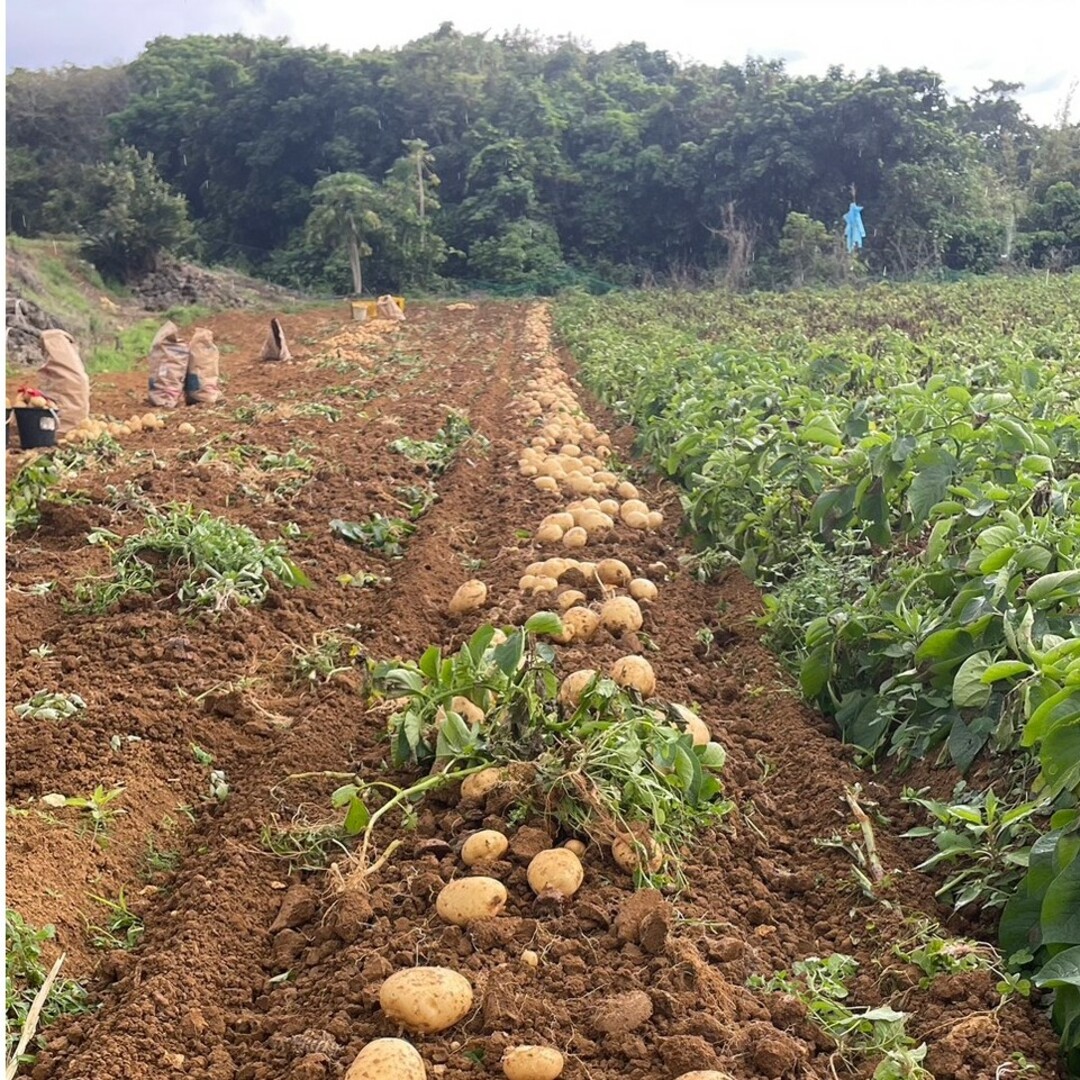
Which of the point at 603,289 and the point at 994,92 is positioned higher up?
the point at 994,92

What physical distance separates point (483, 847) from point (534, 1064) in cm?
72

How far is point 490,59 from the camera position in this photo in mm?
47719

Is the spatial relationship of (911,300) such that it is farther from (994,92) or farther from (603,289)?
(994,92)

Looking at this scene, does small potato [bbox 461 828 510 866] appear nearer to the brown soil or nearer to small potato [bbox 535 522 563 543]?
the brown soil

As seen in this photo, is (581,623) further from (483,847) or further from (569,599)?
(483,847)

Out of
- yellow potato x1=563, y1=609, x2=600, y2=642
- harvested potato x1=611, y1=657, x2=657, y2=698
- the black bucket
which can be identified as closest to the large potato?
harvested potato x1=611, y1=657, x2=657, y2=698

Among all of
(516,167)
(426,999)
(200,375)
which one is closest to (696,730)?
(426,999)

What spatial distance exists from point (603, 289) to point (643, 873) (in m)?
32.6

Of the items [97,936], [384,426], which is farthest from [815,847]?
[384,426]

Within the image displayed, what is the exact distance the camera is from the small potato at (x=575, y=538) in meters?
5.42

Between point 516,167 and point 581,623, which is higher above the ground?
point 516,167

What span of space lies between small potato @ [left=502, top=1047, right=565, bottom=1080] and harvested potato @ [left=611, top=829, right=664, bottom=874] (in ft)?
2.21

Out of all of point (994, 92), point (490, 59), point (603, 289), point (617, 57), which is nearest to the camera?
point (603, 289)

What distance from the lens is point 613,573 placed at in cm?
488
